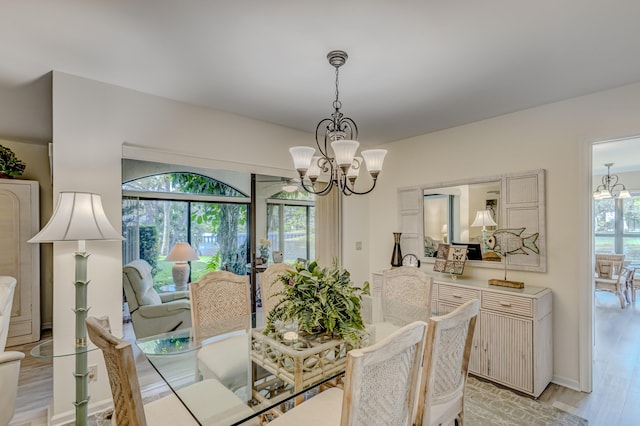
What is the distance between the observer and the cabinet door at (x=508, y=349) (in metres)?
2.60

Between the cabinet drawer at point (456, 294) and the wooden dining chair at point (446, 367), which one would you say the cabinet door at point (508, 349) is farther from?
the wooden dining chair at point (446, 367)

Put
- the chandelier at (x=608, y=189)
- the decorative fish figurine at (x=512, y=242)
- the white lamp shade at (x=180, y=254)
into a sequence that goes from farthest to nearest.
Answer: the chandelier at (x=608, y=189) → the white lamp shade at (x=180, y=254) → the decorative fish figurine at (x=512, y=242)

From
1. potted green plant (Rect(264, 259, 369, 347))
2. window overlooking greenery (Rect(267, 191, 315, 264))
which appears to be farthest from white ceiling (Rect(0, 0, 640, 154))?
potted green plant (Rect(264, 259, 369, 347))

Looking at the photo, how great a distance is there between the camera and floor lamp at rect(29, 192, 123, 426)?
1.92m

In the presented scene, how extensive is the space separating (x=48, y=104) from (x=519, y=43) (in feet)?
13.1

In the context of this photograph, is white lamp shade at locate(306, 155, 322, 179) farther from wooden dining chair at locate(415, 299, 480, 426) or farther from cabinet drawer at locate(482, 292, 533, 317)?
cabinet drawer at locate(482, 292, 533, 317)

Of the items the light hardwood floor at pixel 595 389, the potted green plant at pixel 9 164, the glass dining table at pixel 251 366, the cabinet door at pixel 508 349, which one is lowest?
the light hardwood floor at pixel 595 389

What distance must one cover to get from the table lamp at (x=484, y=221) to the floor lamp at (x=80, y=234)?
334cm

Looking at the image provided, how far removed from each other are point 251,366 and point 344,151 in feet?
4.49

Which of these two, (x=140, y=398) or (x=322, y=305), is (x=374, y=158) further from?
(x=140, y=398)

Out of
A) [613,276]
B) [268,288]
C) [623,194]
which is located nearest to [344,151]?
[268,288]

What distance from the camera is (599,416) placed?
92.3 inches

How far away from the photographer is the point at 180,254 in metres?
4.35

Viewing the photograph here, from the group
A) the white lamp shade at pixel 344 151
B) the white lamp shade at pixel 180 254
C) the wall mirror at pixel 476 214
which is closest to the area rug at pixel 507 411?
the wall mirror at pixel 476 214
